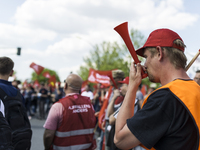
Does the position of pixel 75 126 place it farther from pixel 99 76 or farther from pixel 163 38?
pixel 99 76

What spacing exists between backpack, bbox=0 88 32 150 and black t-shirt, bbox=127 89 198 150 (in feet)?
6.28

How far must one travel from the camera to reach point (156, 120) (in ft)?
4.33

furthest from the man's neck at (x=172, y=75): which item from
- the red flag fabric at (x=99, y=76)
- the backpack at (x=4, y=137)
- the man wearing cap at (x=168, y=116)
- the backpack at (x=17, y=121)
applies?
the red flag fabric at (x=99, y=76)

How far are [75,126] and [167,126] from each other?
2.05 m

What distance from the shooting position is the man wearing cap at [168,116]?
1.31 meters

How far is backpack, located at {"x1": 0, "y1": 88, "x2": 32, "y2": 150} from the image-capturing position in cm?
274

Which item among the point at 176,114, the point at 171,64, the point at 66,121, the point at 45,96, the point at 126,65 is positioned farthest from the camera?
the point at 126,65

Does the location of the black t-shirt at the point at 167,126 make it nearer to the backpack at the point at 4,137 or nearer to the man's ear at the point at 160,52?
the man's ear at the point at 160,52

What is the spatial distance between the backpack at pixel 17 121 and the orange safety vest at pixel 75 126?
1.31 feet

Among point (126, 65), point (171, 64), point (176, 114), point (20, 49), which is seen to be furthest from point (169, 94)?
point (20, 49)

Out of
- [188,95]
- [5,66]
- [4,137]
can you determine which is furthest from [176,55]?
[5,66]

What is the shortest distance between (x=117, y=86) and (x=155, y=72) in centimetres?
295

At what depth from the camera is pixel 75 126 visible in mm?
3172

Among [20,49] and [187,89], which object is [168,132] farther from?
[20,49]
